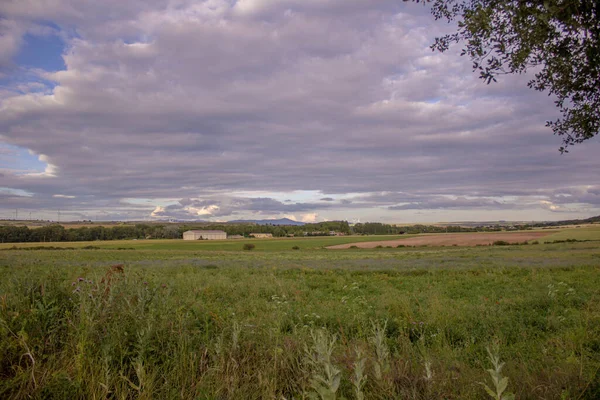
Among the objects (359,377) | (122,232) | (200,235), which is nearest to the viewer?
(359,377)

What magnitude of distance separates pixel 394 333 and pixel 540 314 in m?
4.56

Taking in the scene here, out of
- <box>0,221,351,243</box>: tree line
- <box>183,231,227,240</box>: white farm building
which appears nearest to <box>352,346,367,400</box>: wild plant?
<box>0,221,351,243</box>: tree line

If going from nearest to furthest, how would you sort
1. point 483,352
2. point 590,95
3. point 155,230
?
point 483,352
point 590,95
point 155,230

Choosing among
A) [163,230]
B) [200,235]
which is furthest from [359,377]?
[163,230]

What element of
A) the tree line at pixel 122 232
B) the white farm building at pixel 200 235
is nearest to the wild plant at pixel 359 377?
the tree line at pixel 122 232

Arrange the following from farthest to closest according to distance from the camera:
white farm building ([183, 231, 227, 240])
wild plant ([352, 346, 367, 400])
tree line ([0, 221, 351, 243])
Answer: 1. white farm building ([183, 231, 227, 240])
2. tree line ([0, 221, 351, 243])
3. wild plant ([352, 346, 367, 400])

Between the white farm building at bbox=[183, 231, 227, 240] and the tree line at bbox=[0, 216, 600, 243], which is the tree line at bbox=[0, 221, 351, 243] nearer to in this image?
the tree line at bbox=[0, 216, 600, 243]

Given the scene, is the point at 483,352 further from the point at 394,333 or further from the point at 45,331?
the point at 45,331

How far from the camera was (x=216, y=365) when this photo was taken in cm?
391

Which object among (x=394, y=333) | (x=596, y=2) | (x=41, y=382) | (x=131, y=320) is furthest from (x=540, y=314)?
(x=41, y=382)

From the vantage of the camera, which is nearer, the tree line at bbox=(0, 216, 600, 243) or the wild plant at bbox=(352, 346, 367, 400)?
the wild plant at bbox=(352, 346, 367, 400)

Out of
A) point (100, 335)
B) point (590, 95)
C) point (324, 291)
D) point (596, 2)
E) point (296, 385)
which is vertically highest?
point (596, 2)

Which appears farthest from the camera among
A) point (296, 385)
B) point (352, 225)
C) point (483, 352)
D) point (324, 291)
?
point (352, 225)

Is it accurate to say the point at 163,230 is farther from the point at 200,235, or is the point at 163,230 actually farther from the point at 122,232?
the point at 200,235
